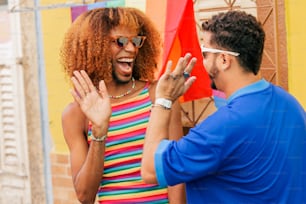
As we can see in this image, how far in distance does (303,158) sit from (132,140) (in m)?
0.56

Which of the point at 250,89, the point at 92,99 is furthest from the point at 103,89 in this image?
the point at 250,89

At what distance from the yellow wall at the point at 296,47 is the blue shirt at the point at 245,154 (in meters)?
1.07

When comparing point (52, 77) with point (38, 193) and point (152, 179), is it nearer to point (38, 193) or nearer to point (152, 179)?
point (38, 193)

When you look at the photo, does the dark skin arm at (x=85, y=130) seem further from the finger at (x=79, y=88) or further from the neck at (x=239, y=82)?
the neck at (x=239, y=82)

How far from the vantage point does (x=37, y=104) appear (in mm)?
4004

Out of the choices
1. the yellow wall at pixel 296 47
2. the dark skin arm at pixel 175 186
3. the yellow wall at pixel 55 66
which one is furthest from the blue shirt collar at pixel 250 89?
the yellow wall at pixel 55 66

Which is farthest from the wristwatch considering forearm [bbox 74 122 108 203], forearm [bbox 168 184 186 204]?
forearm [bbox 168 184 186 204]

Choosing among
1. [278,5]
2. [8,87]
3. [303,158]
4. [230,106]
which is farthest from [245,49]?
[8,87]

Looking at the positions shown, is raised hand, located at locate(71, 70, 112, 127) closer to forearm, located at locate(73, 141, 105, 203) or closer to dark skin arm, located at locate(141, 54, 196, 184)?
forearm, located at locate(73, 141, 105, 203)

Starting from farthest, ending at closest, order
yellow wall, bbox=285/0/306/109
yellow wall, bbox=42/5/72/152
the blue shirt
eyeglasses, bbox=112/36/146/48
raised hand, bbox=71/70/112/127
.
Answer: yellow wall, bbox=42/5/72/152 < yellow wall, bbox=285/0/306/109 < eyeglasses, bbox=112/36/146/48 < raised hand, bbox=71/70/112/127 < the blue shirt

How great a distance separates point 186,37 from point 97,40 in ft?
2.69

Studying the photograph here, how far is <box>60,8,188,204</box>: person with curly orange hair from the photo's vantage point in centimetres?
188

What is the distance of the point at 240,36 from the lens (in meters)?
1.61

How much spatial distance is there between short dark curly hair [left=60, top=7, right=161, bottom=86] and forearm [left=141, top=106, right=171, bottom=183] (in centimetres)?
40
